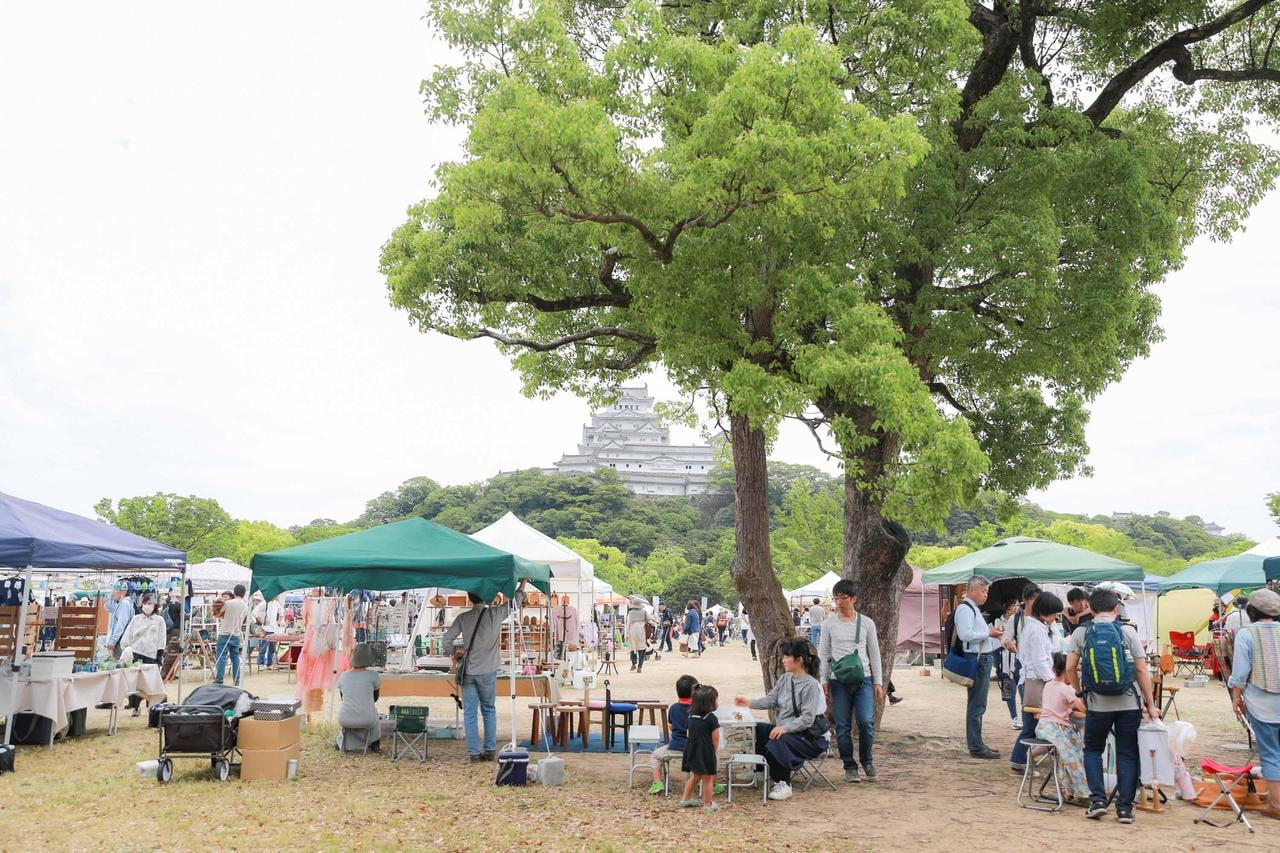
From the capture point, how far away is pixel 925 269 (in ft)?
32.9

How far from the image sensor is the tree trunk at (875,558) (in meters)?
A: 10.1

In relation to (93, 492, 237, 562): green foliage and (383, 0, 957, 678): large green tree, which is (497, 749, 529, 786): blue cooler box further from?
(93, 492, 237, 562): green foliage

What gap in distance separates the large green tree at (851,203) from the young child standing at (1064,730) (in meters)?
1.73

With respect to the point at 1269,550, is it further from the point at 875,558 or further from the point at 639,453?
the point at 639,453

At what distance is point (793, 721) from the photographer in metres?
7.48

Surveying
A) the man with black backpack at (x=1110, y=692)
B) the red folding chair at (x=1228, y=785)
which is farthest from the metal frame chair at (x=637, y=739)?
the red folding chair at (x=1228, y=785)

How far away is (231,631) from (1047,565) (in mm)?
12012

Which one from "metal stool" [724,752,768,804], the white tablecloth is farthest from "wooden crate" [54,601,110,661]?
"metal stool" [724,752,768,804]

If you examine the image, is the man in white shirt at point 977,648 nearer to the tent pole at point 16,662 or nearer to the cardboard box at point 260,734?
the cardboard box at point 260,734

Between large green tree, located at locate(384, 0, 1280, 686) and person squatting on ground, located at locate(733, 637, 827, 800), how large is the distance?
1.77 meters

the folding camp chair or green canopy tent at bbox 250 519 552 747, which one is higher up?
green canopy tent at bbox 250 519 552 747

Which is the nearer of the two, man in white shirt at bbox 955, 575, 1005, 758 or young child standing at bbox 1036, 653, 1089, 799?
young child standing at bbox 1036, 653, 1089, 799

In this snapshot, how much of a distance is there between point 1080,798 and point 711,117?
5.97 metres

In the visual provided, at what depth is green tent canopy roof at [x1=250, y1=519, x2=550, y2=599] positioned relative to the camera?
8891mm
